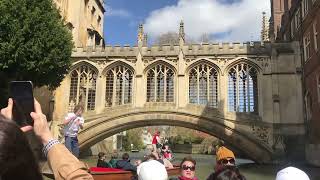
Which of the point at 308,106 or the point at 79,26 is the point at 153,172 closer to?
the point at 308,106

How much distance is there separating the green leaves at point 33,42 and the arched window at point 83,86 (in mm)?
3477

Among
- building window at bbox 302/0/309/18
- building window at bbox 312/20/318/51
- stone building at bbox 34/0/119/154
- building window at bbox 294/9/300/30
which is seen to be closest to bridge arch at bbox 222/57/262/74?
building window at bbox 294/9/300/30

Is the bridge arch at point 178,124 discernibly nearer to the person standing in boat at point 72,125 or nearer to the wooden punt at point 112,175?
the wooden punt at point 112,175

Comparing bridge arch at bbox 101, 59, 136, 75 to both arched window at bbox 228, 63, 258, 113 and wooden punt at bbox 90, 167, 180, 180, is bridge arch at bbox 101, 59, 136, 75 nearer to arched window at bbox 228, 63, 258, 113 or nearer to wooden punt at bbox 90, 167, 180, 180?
arched window at bbox 228, 63, 258, 113

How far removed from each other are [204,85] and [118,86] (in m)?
4.99

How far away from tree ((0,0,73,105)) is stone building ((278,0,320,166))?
11798mm

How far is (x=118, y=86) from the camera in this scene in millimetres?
23734

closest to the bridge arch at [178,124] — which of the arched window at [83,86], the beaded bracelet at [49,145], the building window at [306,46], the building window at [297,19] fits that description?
the arched window at [83,86]

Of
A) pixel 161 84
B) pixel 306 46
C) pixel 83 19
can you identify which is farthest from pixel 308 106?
pixel 83 19

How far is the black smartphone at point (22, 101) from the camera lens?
5.53 ft

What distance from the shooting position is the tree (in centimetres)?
1769

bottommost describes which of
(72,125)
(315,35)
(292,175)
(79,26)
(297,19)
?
(292,175)

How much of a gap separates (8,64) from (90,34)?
1340 centimetres

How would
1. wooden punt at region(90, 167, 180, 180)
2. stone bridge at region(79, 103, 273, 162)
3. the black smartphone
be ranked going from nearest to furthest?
the black smartphone, wooden punt at region(90, 167, 180, 180), stone bridge at region(79, 103, 273, 162)
